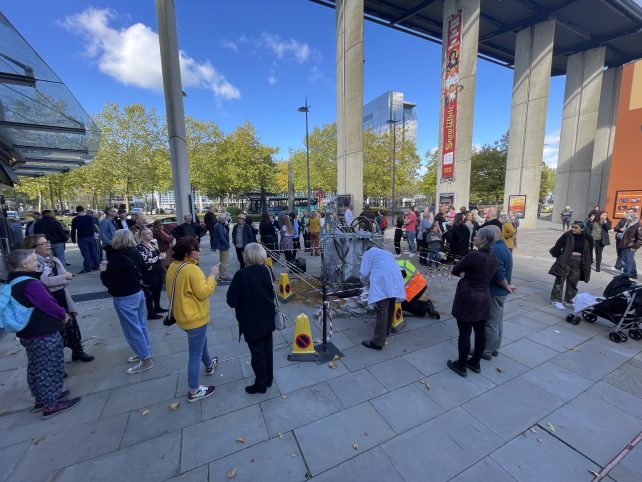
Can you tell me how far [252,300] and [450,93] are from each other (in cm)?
1929

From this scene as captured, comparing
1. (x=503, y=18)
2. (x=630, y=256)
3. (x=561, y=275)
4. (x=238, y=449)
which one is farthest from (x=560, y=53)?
(x=238, y=449)

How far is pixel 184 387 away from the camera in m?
3.41

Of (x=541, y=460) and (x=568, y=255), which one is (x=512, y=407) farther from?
(x=568, y=255)

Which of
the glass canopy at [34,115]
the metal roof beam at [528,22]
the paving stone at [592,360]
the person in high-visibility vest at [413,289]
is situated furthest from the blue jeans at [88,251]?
the metal roof beam at [528,22]

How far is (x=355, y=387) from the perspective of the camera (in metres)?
3.35

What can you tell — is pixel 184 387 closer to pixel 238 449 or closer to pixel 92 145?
pixel 238 449

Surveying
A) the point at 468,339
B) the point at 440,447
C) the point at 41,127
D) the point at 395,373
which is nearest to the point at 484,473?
the point at 440,447

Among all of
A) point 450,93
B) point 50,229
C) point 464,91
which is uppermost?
point 450,93

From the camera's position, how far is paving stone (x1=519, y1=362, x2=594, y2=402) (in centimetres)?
326

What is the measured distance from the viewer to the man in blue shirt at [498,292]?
12.1ft

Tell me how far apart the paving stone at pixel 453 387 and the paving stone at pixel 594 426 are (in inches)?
25.7

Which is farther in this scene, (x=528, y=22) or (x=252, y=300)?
(x=528, y=22)

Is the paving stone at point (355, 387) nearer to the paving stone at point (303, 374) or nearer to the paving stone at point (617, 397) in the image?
the paving stone at point (303, 374)

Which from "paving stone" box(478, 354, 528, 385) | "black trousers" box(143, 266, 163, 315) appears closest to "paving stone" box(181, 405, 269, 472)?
"paving stone" box(478, 354, 528, 385)
